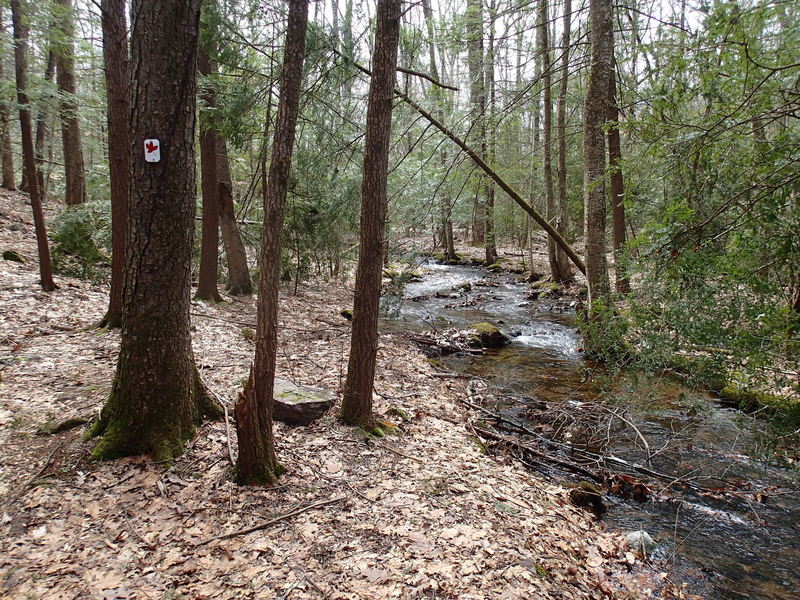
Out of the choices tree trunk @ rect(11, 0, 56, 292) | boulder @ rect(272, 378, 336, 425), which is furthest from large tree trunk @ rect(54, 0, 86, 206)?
boulder @ rect(272, 378, 336, 425)

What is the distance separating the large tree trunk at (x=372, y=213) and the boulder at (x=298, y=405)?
298mm

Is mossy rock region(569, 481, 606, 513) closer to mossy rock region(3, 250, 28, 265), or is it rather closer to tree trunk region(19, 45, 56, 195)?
tree trunk region(19, 45, 56, 195)

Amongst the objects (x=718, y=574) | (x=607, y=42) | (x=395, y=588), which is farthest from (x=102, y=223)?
(x=718, y=574)

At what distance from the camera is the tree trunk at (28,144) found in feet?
22.3

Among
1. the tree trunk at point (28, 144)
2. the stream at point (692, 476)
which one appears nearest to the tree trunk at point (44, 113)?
the tree trunk at point (28, 144)

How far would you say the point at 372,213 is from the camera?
14.5 ft

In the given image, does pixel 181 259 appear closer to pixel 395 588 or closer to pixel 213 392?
pixel 213 392

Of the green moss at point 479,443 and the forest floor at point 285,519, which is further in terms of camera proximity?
the green moss at point 479,443

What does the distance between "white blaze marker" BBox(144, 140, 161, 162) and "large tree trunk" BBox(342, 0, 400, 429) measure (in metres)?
1.83

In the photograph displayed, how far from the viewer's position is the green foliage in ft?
29.8

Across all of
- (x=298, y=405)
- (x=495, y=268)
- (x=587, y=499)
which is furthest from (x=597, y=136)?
(x=495, y=268)

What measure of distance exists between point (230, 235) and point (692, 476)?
34.0 feet

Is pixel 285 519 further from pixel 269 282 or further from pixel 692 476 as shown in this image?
pixel 692 476

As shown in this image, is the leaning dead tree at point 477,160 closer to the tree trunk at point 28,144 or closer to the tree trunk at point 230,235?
the tree trunk at point 28,144
